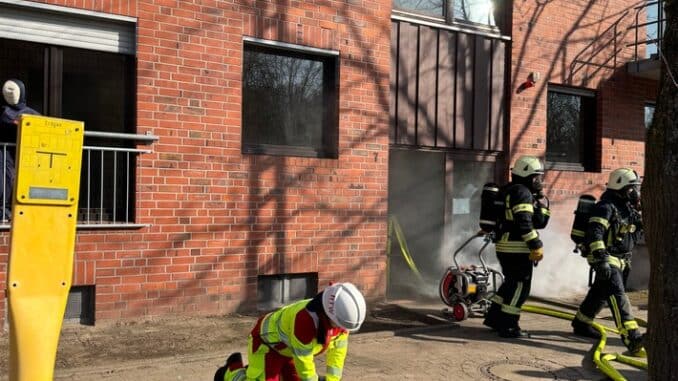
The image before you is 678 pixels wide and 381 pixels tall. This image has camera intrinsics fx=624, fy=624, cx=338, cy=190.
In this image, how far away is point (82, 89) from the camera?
21.3 ft

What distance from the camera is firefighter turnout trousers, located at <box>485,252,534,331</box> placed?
6660 mm

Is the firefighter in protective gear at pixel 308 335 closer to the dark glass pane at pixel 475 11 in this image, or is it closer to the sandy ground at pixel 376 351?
the sandy ground at pixel 376 351

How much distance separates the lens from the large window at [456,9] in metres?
8.93

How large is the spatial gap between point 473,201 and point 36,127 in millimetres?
7423

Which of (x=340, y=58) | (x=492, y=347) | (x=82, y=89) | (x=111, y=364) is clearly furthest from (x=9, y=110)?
(x=492, y=347)

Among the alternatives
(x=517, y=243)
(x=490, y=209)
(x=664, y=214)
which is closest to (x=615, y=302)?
(x=517, y=243)

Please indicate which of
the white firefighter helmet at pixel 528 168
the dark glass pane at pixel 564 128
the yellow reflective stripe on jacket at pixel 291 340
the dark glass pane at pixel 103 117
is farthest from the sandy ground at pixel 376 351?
the dark glass pane at pixel 564 128

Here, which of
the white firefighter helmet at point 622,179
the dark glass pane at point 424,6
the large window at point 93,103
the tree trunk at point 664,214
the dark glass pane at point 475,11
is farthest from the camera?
the dark glass pane at point 475,11

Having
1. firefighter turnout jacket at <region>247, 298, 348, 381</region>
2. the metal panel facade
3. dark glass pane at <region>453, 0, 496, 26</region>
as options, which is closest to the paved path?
firefighter turnout jacket at <region>247, 298, 348, 381</region>

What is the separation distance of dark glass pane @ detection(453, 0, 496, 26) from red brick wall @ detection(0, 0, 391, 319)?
1.66m

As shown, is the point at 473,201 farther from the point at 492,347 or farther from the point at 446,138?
the point at 492,347

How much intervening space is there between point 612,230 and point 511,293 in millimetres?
1248

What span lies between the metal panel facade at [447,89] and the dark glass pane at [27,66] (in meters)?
4.38

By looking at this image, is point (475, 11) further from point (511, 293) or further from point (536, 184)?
point (511, 293)
